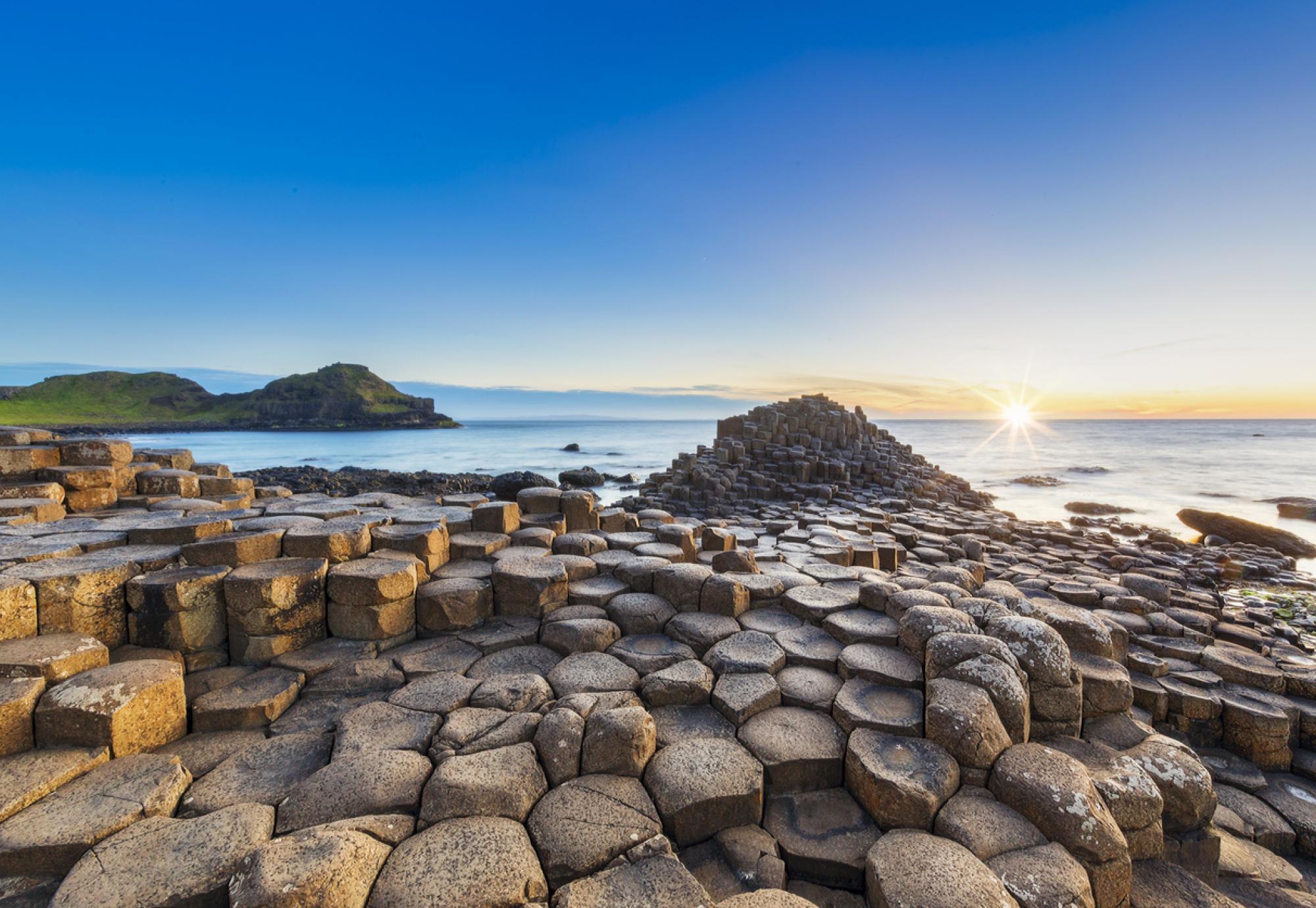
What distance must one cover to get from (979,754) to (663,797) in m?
1.81

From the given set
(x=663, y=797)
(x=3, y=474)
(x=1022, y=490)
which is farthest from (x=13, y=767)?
(x=1022, y=490)

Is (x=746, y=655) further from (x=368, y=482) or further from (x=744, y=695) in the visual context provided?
(x=368, y=482)

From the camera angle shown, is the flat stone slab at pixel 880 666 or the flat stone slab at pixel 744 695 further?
the flat stone slab at pixel 880 666

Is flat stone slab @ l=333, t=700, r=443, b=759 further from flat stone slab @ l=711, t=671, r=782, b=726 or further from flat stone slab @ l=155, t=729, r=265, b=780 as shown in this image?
flat stone slab @ l=711, t=671, r=782, b=726

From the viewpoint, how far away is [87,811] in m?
2.46

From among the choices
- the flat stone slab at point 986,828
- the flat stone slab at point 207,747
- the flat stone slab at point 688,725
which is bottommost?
the flat stone slab at point 986,828

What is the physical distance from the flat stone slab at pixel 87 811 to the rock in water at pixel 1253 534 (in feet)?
67.2

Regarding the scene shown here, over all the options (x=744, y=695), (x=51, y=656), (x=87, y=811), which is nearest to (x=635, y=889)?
(x=744, y=695)

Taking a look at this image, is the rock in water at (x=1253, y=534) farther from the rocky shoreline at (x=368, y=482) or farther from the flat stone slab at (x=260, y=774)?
the rocky shoreline at (x=368, y=482)

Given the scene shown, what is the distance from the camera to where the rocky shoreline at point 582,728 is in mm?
2367

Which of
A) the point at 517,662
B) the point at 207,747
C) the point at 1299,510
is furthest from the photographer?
the point at 1299,510

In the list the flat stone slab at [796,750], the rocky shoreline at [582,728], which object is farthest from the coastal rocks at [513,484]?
the flat stone slab at [796,750]

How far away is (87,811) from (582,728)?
228cm

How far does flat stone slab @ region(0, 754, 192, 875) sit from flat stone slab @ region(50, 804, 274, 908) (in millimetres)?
88
